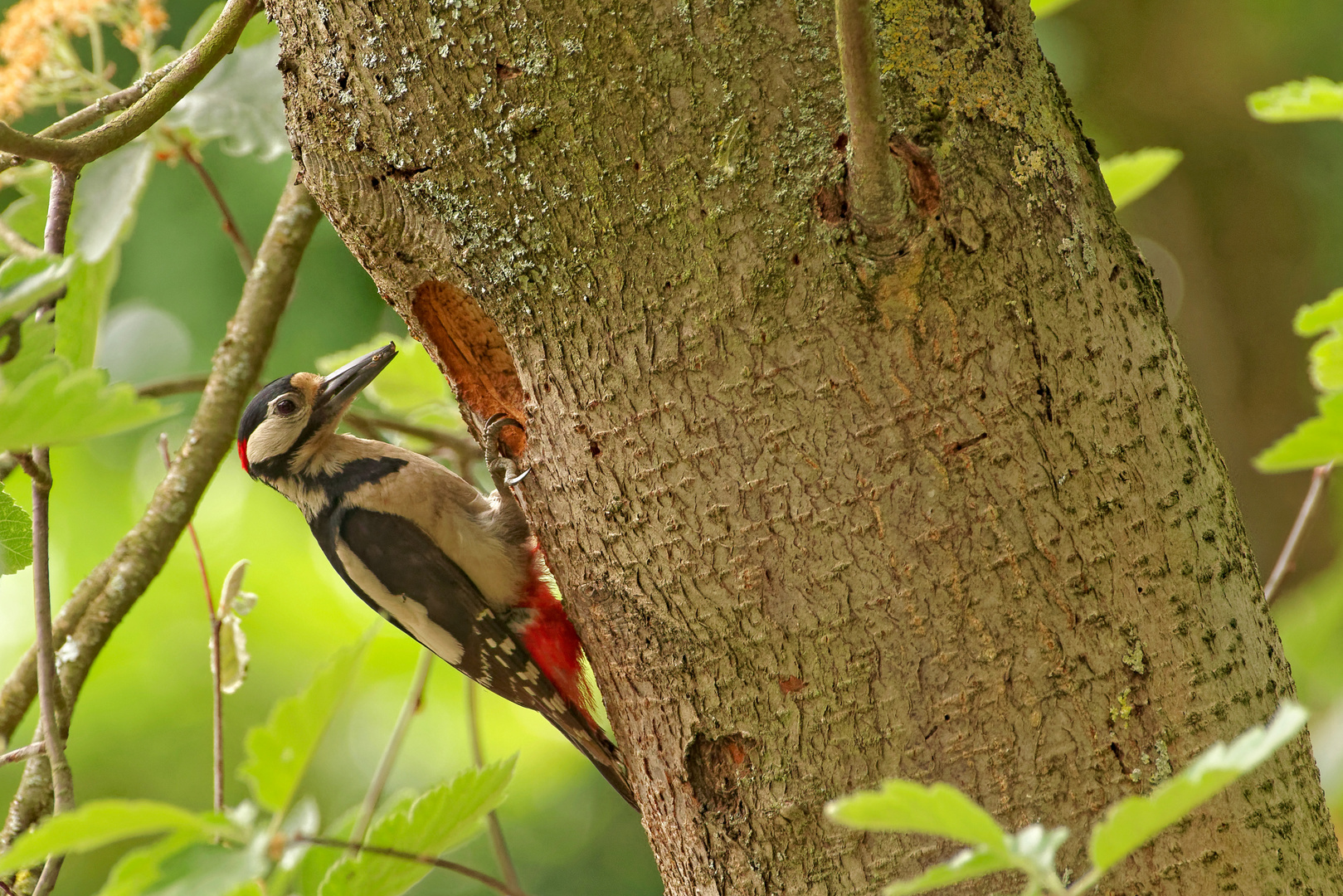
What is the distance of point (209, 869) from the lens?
0.80 meters

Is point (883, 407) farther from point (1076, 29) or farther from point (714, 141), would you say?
point (1076, 29)

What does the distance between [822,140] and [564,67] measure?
0.33 meters

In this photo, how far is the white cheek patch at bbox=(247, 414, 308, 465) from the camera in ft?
9.37

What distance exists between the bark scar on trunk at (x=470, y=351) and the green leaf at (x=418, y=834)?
2.39 feet

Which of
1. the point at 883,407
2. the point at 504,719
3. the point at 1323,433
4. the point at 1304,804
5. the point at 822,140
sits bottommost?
the point at 504,719

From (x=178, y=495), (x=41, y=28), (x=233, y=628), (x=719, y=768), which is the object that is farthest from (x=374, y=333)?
(x=719, y=768)

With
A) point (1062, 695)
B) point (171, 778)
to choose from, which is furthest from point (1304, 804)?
point (171, 778)

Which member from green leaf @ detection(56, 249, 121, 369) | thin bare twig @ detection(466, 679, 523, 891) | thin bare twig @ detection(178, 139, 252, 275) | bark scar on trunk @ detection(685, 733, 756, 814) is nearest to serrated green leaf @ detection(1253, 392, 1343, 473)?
bark scar on trunk @ detection(685, 733, 756, 814)

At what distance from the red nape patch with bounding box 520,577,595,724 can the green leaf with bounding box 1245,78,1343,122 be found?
1735 millimetres

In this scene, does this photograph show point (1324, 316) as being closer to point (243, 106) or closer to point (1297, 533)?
point (1297, 533)

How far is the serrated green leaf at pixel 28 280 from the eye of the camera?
777mm

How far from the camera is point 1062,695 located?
1300 mm

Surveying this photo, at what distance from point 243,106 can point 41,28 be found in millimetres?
479

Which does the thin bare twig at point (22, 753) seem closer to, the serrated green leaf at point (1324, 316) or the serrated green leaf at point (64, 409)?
the serrated green leaf at point (64, 409)
